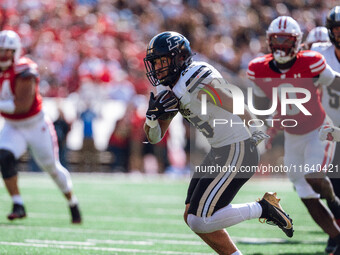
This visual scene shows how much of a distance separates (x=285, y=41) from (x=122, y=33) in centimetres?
1057

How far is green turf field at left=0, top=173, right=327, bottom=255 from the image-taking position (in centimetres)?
538

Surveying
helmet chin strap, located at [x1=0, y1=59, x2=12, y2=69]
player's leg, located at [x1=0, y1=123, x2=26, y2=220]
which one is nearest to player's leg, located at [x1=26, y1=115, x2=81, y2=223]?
player's leg, located at [x1=0, y1=123, x2=26, y2=220]

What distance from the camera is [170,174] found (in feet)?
45.0

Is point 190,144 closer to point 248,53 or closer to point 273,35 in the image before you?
point 248,53

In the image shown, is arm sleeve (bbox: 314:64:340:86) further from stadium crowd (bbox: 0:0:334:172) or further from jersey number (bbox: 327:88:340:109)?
stadium crowd (bbox: 0:0:334:172)

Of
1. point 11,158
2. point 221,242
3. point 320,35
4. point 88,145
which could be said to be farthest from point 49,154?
point 88,145

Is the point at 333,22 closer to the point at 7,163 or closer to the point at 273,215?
the point at 273,215

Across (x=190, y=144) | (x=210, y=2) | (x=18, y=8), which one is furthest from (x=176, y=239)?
(x=210, y=2)

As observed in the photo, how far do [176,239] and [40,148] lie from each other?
1.89 m

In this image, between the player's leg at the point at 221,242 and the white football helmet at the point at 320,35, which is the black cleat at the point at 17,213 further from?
the white football helmet at the point at 320,35

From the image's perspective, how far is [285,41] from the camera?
5.22 m

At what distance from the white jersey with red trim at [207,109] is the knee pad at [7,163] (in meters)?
3.19

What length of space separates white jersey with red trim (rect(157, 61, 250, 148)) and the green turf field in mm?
1378

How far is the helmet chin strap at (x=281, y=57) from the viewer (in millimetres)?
5219
